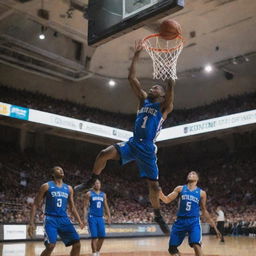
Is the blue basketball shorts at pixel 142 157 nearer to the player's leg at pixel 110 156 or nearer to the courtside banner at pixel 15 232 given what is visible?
the player's leg at pixel 110 156

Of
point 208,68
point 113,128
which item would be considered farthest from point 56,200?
point 208,68

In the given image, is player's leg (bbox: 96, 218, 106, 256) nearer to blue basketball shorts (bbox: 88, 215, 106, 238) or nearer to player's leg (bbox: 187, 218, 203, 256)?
blue basketball shorts (bbox: 88, 215, 106, 238)

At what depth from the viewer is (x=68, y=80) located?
84.3 ft

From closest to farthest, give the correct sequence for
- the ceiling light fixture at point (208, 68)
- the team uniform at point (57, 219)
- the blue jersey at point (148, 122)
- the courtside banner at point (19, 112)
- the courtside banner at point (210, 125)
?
the blue jersey at point (148, 122) < the team uniform at point (57, 219) < the courtside banner at point (19, 112) < the courtside banner at point (210, 125) < the ceiling light fixture at point (208, 68)

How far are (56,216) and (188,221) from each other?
A: 217 cm

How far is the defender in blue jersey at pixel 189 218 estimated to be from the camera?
6844mm

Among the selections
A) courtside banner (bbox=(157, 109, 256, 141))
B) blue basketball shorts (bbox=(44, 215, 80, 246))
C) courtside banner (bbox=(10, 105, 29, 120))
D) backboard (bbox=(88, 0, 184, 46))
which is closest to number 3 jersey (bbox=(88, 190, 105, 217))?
blue basketball shorts (bbox=(44, 215, 80, 246))

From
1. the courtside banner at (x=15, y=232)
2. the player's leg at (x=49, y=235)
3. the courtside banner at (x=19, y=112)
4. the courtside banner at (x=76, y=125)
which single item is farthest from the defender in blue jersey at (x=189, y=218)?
the courtside banner at (x=76, y=125)

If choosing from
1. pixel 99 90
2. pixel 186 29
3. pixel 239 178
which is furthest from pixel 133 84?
pixel 99 90

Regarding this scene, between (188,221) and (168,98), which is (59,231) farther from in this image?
(168,98)

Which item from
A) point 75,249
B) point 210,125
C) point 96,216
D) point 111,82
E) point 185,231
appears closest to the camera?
point 75,249

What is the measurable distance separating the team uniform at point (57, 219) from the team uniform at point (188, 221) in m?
1.64

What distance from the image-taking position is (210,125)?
22359mm

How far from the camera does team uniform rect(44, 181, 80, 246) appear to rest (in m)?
6.55
